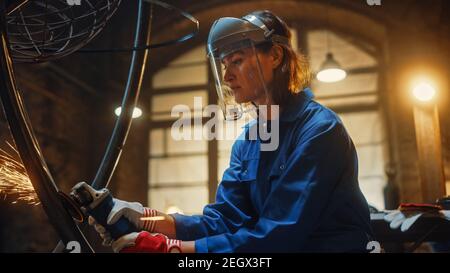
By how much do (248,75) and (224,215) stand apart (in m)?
0.39

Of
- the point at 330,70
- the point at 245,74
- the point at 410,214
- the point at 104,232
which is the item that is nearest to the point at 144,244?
the point at 104,232

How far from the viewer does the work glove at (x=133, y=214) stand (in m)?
1.15

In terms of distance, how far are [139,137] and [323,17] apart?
252cm

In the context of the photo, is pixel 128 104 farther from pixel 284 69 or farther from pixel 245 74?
pixel 284 69

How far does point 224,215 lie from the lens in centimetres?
144

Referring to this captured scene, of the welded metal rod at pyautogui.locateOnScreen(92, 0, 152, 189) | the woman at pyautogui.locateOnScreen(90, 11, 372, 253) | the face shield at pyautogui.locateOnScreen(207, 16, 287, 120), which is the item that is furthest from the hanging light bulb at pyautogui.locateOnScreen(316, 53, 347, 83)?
the welded metal rod at pyautogui.locateOnScreen(92, 0, 152, 189)

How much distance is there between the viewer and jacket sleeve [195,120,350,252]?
1090mm

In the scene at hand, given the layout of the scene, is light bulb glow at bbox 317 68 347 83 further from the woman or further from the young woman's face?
the young woman's face

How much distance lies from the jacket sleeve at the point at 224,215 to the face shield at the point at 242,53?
23 centimetres

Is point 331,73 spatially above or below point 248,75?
above
